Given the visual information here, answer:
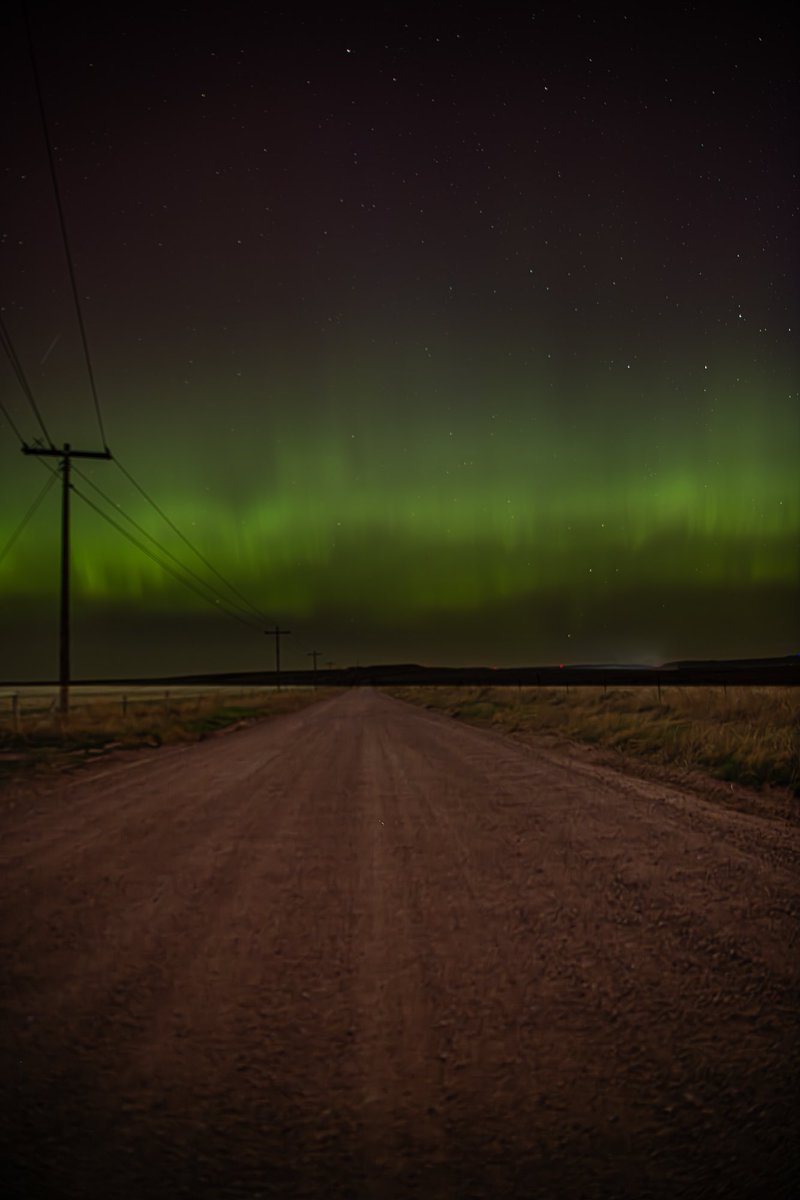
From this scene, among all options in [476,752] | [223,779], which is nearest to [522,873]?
[223,779]

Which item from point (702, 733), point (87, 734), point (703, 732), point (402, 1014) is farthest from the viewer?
point (87, 734)

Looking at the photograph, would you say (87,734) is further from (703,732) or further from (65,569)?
A: (703,732)

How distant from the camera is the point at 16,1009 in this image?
431 cm

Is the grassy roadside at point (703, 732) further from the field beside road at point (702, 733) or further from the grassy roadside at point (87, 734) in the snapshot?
the grassy roadside at point (87, 734)

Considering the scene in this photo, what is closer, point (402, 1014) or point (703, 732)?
point (402, 1014)

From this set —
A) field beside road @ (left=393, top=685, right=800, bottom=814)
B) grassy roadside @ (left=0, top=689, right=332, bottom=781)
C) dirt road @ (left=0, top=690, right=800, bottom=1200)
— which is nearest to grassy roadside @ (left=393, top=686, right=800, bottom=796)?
field beside road @ (left=393, top=685, right=800, bottom=814)

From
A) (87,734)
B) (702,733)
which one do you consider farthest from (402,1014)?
(87,734)

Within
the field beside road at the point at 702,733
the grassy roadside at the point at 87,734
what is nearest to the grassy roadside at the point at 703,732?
the field beside road at the point at 702,733

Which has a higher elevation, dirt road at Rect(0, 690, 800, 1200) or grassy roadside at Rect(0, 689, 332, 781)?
dirt road at Rect(0, 690, 800, 1200)

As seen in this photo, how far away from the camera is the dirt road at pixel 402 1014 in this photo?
288cm

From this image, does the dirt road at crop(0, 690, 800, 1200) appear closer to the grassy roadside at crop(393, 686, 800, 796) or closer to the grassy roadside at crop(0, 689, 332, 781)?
the grassy roadside at crop(393, 686, 800, 796)

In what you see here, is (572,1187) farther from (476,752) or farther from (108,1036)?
(476,752)

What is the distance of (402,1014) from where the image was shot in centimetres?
414

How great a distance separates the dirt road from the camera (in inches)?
113
